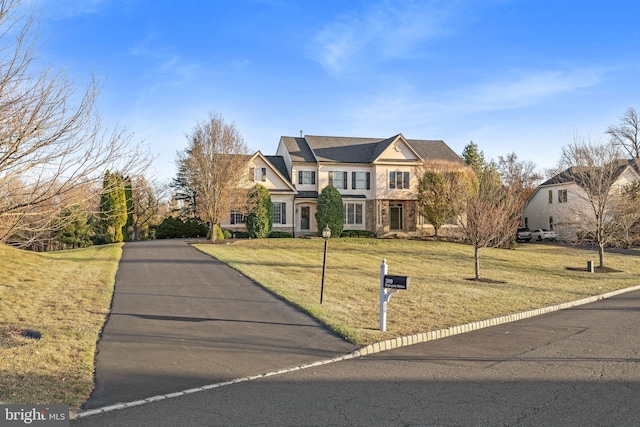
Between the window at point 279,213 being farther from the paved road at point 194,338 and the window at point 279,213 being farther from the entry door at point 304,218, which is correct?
the paved road at point 194,338

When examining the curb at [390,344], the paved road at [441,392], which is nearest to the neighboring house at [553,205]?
the curb at [390,344]

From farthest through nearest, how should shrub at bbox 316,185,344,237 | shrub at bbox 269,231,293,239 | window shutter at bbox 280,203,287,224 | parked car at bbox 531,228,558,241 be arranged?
parked car at bbox 531,228,558,241 → window shutter at bbox 280,203,287,224 → shrub at bbox 269,231,293,239 → shrub at bbox 316,185,344,237

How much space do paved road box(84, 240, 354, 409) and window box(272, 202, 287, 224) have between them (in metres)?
23.5

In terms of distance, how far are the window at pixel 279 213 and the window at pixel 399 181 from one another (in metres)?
8.80

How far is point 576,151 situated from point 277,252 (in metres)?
16.8

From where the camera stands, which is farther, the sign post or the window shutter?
the window shutter

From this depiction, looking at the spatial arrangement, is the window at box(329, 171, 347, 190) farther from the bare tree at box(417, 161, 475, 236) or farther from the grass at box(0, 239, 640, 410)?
the grass at box(0, 239, 640, 410)

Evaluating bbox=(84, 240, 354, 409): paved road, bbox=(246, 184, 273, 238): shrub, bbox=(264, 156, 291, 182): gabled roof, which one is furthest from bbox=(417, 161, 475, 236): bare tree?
bbox=(84, 240, 354, 409): paved road

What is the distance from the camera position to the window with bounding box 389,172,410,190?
1587 inches

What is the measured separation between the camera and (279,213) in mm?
39219

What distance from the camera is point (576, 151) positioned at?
2645cm

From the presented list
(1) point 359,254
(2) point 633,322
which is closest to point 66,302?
(2) point 633,322

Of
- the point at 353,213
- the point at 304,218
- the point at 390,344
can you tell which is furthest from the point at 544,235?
the point at 390,344

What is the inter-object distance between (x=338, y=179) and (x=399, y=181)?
4.93m
